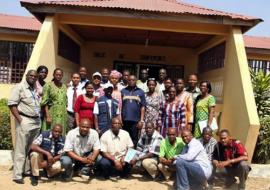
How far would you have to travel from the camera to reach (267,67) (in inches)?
635

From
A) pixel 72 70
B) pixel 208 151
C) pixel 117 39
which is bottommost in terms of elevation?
pixel 208 151

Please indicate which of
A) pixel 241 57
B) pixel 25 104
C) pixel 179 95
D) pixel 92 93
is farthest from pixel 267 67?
pixel 25 104

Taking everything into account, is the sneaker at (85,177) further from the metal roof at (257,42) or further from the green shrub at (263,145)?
the metal roof at (257,42)

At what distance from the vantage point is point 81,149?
24.9 ft

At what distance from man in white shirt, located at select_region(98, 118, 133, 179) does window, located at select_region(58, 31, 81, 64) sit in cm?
390

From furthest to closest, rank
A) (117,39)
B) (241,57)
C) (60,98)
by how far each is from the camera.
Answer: (117,39), (241,57), (60,98)

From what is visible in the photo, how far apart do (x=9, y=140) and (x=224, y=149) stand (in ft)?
15.3

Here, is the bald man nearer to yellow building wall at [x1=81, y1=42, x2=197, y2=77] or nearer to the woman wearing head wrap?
the woman wearing head wrap

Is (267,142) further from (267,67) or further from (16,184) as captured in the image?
(267,67)

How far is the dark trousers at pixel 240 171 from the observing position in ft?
24.1

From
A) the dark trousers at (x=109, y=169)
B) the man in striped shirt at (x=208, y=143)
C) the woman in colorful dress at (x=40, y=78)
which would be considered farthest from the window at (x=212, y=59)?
the woman in colorful dress at (x=40, y=78)


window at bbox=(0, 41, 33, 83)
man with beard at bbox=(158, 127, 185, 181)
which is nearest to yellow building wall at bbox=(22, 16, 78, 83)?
man with beard at bbox=(158, 127, 185, 181)

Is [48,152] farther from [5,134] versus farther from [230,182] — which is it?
[230,182]

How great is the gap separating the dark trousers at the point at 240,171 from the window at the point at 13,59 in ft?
32.3
